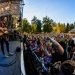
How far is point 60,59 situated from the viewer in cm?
652

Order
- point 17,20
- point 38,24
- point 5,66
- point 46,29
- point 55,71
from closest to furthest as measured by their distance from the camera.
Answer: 1. point 55,71
2. point 5,66
3. point 17,20
4. point 46,29
5. point 38,24

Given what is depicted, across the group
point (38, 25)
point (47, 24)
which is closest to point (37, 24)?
point (38, 25)

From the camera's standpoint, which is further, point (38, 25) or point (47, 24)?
point (38, 25)

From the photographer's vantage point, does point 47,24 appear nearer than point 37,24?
Yes

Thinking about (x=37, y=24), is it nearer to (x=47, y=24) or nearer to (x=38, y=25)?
(x=38, y=25)

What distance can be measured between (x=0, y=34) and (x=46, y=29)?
109 meters

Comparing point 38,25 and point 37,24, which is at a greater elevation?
point 37,24

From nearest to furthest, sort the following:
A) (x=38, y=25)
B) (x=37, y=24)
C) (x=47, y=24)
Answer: (x=47, y=24)
(x=38, y=25)
(x=37, y=24)

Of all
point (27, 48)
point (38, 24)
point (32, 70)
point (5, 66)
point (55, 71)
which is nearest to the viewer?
point (55, 71)

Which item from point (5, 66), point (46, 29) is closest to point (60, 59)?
point (5, 66)

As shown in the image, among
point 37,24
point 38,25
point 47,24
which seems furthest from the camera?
point 37,24

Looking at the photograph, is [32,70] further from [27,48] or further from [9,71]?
[9,71]

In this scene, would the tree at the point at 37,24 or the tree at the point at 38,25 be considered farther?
the tree at the point at 37,24

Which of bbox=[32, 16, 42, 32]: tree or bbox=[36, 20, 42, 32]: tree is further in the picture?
bbox=[32, 16, 42, 32]: tree
